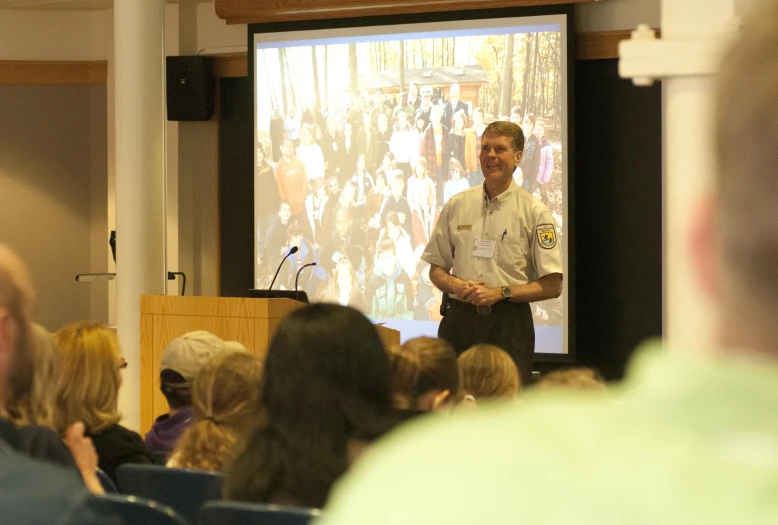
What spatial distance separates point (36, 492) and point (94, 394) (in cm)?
165

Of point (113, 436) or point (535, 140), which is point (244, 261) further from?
point (113, 436)

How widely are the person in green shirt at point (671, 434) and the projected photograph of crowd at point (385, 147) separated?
710 cm

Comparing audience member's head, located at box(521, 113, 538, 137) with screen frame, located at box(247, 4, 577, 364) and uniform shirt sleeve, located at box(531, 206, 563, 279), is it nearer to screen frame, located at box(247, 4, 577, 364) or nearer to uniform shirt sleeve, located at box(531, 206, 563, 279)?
screen frame, located at box(247, 4, 577, 364)

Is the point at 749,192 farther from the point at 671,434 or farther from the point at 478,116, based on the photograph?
the point at 478,116

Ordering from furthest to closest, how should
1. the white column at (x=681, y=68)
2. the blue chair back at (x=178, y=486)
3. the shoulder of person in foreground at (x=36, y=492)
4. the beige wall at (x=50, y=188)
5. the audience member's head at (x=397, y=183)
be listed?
the beige wall at (x=50, y=188)
the audience member's head at (x=397, y=183)
the white column at (x=681, y=68)
the blue chair back at (x=178, y=486)
the shoulder of person in foreground at (x=36, y=492)

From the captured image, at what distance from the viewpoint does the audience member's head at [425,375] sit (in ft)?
9.68

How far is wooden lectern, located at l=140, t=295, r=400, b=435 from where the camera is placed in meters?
4.84

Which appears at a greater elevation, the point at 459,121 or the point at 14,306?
the point at 459,121

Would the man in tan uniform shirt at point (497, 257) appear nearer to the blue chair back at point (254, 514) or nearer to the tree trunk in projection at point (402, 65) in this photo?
the tree trunk in projection at point (402, 65)

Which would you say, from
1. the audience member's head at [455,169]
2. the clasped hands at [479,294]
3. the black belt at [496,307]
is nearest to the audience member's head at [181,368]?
the clasped hands at [479,294]

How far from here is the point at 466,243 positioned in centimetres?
518

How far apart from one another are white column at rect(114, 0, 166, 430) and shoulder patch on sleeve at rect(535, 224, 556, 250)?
2.90 metres

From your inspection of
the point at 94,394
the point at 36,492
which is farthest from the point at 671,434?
the point at 94,394

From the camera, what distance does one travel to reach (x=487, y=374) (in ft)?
10.5
